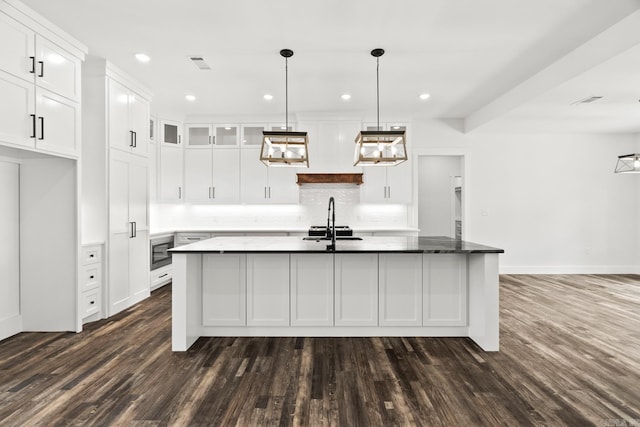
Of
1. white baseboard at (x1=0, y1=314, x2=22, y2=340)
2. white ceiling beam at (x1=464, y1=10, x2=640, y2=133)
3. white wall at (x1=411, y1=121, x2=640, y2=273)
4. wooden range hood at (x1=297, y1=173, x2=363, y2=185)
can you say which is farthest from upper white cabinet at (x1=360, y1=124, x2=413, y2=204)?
white baseboard at (x1=0, y1=314, x2=22, y2=340)

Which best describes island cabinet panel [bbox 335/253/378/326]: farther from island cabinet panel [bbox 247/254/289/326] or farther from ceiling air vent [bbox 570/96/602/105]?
ceiling air vent [bbox 570/96/602/105]

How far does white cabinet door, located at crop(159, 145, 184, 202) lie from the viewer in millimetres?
5910

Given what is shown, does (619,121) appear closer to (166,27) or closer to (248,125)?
(248,125)

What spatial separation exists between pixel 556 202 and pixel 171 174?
274 inches

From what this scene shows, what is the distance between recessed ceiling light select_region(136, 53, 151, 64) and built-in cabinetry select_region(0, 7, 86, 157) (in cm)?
50

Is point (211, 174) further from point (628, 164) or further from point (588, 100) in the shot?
point (628, 164)

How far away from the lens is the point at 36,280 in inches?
140

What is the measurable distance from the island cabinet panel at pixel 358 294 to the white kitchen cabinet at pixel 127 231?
2.66m

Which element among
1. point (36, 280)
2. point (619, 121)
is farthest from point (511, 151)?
point (36, 280)

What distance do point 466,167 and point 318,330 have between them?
14.9ft

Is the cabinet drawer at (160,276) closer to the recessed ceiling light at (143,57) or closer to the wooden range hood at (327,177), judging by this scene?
the wooden range hood at (327,177)

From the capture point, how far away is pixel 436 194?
330 inches

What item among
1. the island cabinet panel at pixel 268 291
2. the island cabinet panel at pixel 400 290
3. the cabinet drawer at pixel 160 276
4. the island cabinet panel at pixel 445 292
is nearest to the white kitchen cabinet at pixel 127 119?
the cabinet drawer at pixel 160 276

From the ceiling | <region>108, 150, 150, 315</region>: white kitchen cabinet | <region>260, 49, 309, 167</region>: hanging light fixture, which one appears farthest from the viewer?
<region>108, 150, 150, 315</region>: white kitchen cabinet
